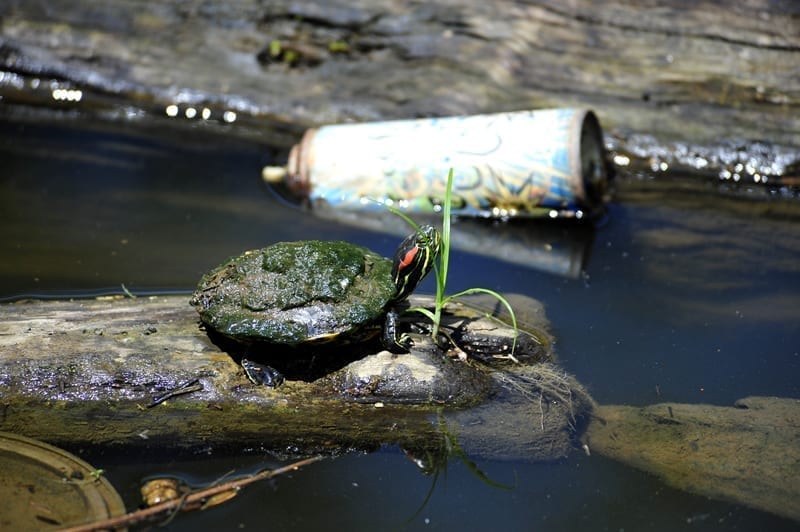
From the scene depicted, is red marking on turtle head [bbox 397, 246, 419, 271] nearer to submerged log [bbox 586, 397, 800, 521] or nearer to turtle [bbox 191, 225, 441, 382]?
turtle [bbox 191, 225, 441, 382]

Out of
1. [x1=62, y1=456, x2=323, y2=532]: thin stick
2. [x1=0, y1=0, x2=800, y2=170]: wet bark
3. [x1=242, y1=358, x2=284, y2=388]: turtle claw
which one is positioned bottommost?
[x1=62, y1=456, x2=323, y2=532]: thin stick

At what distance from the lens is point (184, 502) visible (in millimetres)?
2605

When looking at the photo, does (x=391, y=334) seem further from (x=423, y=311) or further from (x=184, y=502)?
(x=184, y=502)

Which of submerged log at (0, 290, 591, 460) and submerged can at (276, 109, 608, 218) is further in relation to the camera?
submerged can at (276, 109, 608, 218)

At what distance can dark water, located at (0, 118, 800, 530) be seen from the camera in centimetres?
271

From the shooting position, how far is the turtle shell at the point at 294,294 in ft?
9.46

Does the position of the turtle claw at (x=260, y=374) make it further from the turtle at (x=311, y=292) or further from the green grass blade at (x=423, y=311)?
the green grass blade at (x=423, y=311)

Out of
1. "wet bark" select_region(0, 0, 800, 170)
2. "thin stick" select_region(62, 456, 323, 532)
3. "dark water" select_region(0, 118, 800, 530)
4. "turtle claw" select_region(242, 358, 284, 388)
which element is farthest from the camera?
"wet bark" select_region(0, 0, 800, 170)

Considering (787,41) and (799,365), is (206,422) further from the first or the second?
(787,41)

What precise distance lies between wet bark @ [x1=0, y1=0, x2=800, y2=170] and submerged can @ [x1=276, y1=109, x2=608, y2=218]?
0.77m

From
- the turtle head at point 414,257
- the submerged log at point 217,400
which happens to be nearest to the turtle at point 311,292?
the turtle head at point 414,257

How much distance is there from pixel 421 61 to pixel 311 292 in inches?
131

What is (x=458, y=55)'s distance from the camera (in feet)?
19.1

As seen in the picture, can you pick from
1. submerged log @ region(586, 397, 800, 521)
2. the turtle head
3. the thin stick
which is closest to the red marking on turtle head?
the turtle head
